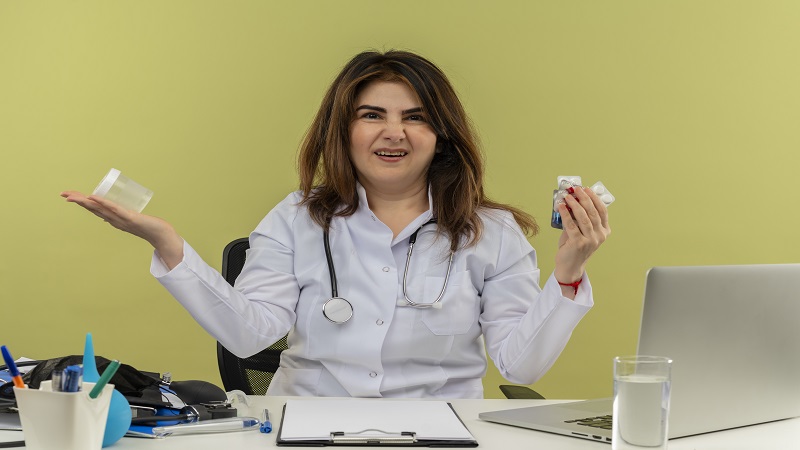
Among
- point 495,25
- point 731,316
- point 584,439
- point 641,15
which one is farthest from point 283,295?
point 641,15

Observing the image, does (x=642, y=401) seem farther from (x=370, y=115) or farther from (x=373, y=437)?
(x=370, y=115)

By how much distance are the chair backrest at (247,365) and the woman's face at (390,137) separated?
0.43 metres

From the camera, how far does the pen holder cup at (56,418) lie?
111 centimetres

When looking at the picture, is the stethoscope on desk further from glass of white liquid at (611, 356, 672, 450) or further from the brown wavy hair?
glass of white liquid at (611, 356, 672, 450)

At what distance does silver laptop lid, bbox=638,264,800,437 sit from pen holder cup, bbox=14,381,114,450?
716mm

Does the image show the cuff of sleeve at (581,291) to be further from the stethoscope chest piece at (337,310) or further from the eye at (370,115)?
the eye at (370,115)

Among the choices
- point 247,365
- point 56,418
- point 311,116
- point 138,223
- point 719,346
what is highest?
point 311,116

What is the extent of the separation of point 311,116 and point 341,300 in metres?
1.50

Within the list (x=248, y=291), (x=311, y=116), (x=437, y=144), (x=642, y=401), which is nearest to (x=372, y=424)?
(x=642, y=401)

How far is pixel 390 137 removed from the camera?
2.07 metres

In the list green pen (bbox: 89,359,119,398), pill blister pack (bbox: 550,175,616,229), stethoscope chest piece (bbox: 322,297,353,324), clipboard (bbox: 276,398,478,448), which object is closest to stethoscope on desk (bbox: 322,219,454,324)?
stethoscope chest piece (bbox: 322,297,353,324)

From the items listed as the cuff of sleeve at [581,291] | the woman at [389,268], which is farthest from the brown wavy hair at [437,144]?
the cuff of sleeve at [581,291]

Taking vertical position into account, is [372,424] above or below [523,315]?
below

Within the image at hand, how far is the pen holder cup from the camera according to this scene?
3.63 feet
